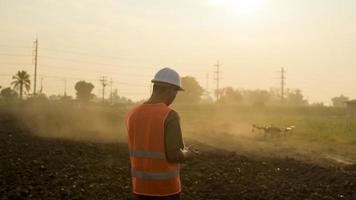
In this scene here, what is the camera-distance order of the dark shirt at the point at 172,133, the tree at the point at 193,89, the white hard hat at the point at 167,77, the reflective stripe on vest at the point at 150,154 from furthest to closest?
the tree at the point at 193,89, the white hard hat at the point at 167,77, the reflective stripe on vest at the point at 150,154, the dark shirt at the point at 172,133

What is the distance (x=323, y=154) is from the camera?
20.9 m

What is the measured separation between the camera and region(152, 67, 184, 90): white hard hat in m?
4.82

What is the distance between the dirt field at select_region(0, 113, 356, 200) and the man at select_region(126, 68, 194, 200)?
524 cm

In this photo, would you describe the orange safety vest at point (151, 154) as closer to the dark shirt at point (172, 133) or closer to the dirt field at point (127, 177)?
the dark shirt at point (172, 133)

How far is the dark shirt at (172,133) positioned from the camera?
180 inches

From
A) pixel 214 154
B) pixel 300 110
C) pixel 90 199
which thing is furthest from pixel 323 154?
pixel 300 110

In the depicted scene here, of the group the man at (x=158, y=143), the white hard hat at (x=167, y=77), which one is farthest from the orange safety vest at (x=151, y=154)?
the white hard hat at (x=167, y=77)

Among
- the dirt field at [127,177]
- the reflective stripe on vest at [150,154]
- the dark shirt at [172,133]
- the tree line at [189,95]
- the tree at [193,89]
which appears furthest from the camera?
the tree at [193,89]

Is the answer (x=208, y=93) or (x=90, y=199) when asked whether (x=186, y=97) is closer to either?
(x=208, y=93)

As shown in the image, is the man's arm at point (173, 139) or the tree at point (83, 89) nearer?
the man's arm at point (173, 139)

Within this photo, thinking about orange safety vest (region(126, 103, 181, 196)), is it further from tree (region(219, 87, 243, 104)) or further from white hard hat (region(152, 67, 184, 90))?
tree (region(219, 87, 243, 104))

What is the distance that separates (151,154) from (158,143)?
150mm

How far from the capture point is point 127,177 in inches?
469

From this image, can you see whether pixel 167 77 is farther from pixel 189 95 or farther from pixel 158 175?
pixel 189 95
